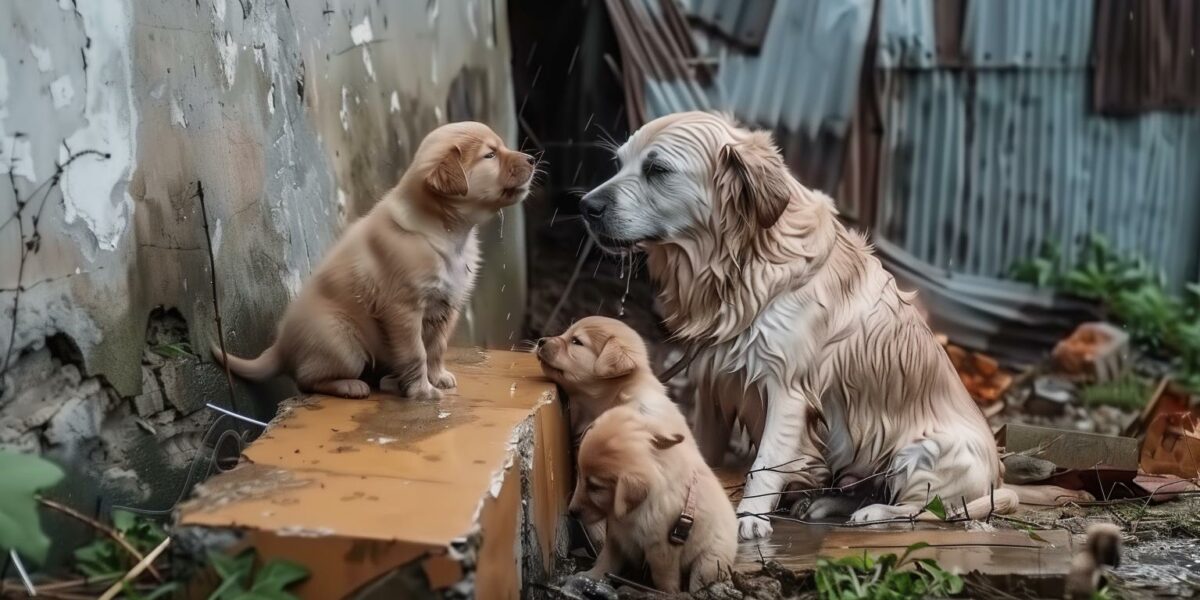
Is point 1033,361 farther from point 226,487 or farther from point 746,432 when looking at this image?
point 226,487

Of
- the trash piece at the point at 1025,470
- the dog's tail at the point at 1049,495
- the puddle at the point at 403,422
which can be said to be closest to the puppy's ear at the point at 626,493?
the puddle at the point at 403,422

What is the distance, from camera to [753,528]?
4.34 meters

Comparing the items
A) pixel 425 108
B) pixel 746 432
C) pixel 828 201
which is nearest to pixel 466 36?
pixel 425 108

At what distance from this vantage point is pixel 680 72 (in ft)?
26.3

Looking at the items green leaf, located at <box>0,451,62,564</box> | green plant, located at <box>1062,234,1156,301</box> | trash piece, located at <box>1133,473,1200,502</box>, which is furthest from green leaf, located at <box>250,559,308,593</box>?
green plant, located at <box>1062,234,1156,301</box>

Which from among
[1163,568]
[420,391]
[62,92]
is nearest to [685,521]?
[420,391]

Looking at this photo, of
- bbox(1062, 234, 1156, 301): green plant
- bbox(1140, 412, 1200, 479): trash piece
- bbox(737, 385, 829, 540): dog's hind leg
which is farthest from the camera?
bbox(1062, 234, 1156, 301): green plant

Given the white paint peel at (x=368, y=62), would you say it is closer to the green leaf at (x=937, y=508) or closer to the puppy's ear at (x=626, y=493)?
the puppy's ear at (x=626, y=493)

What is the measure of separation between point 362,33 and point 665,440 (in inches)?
108

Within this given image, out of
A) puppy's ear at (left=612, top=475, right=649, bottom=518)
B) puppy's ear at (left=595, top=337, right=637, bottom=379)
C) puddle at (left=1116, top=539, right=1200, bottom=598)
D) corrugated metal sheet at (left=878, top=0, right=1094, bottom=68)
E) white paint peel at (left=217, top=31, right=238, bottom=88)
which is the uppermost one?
corrugated metal sheet at (left=878, top=0, right=1094, bottom=68)

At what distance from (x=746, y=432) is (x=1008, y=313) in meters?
4.43

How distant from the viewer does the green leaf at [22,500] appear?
8.89 feet

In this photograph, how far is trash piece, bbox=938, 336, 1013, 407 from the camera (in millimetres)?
8297

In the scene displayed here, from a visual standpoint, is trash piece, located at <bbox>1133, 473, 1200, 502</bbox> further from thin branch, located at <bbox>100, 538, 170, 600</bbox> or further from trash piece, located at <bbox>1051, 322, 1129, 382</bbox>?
thin branch, located at <bbox>100, 538, 170, 600</bbox>
